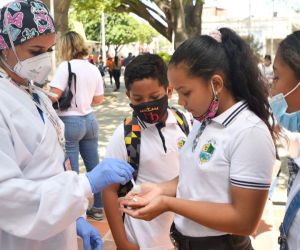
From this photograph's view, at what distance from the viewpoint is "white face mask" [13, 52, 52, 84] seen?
1.76 meters

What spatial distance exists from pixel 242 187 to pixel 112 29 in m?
51.3

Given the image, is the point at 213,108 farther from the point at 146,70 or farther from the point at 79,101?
the point at 79,101

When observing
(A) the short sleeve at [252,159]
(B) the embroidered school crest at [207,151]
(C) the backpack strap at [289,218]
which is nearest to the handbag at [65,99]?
(B) the embroidered school crest at [207,151]

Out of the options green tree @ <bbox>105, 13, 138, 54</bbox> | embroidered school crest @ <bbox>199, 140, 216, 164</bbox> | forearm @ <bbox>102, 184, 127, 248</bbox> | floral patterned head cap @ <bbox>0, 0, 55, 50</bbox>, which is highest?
floral patterned head cap @ <bbox>0, 0, 55, 50</bbox>

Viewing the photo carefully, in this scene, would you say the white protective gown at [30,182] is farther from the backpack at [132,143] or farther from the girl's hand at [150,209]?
the backpack at [132,143]

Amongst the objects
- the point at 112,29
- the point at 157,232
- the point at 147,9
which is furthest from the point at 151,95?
the point at 112,29

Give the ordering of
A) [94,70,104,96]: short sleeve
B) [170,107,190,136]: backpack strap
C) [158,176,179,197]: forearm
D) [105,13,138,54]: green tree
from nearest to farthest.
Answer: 1. [158,176,179,197]: forearm
2. [170,107,190,136]: backpack strap
3. [94,70,104,96]: short sleeve
4. [105,13,138,54]: green tree

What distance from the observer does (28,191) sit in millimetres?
1480

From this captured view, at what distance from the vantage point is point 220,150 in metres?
1.51

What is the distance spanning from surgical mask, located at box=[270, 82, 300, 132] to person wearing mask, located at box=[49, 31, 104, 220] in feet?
8.21

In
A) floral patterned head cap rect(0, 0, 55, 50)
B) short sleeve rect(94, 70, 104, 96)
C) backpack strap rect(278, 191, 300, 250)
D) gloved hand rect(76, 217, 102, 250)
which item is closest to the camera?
backpack strap rect(278, 191, 300, 250)

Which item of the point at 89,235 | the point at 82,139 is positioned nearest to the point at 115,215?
the point at 89,235

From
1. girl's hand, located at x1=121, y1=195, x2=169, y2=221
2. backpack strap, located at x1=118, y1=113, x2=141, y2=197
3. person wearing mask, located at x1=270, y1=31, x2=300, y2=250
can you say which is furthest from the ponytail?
backpack strap, located at x1=118, y1=113, x2=141, y2=197

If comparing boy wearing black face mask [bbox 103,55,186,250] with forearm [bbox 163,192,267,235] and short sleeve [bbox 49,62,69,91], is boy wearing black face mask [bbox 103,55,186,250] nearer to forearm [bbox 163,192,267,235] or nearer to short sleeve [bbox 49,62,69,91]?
forearm [bbox 163,192,267,235]
